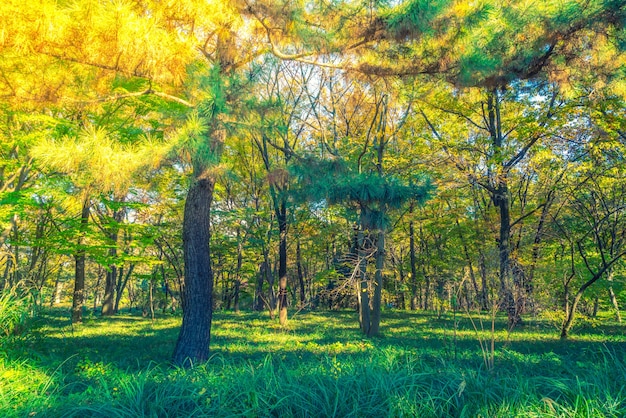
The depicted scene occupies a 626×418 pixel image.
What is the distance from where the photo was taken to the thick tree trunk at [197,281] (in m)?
6.44

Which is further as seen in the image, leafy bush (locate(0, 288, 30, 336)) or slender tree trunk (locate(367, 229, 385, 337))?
slender tree trunk (locate(367, 229, 385, 337))

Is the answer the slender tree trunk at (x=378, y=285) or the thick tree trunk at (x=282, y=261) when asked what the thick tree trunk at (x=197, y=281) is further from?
the thick tree trunk at (x=282, y=261)

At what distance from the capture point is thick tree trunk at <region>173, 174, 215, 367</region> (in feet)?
21.1

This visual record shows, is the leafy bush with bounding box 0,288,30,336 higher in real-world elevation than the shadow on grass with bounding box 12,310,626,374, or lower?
higher

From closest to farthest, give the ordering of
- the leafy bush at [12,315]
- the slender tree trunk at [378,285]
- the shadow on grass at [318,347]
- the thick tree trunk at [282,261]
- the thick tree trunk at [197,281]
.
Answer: the leafy bush at [12,315], the shadow on grass at [318,347], the thick tree trunk at [197,281], the slender tree trunk at [378,285], the thick tree trunk at [282,261]

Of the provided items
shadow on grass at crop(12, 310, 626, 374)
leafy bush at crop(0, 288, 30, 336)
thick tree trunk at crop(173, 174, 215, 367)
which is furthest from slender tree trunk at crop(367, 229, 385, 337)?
leafy bush at crop(0, 288, 30, 336)

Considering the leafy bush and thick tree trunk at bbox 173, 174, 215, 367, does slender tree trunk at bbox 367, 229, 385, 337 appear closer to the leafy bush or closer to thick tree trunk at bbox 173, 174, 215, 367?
thick tree trunk at bbox 173, 174, 215, 367

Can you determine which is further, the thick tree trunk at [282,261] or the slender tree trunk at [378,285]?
the thick tree trunk at [282,261]

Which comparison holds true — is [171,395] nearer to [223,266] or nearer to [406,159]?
[406,159]

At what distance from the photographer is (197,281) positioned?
6535 millimetres

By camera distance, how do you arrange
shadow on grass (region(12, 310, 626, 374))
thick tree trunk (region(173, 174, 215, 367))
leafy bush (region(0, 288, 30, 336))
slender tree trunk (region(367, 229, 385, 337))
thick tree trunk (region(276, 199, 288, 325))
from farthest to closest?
thick tree trunk (region(276, 199, 288, 325)), slender tree trunk (region(367, 229, 385, 337)), thick tree trunk (region(173, 174, 215, 367)), shadow on grass (region(12, 310, 626, 374)), leafy bush (region(0, 288, 30, 336))

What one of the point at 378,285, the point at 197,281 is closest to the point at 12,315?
the point at 197,281

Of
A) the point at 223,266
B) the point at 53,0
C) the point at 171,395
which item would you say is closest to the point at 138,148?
the point at 53,0

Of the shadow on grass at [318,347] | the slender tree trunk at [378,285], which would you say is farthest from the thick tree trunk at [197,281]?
the slender tree trunk at [378,285]
